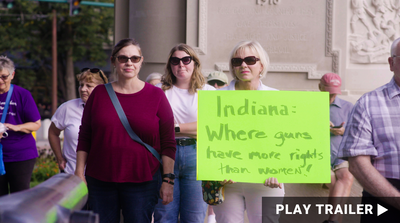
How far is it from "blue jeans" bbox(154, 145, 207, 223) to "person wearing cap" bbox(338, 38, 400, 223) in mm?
1210

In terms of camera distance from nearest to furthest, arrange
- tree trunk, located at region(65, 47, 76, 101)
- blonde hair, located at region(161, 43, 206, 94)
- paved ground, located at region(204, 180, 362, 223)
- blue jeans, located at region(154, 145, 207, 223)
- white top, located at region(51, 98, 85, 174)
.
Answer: blue jeans, located at region(154, 145, 207, 223), blonde hair, located at region(161, 43, 206, 94), white top, located at region(51, 98, 85, 174), paved ground, located at region(204, 180, 362, 223), tree trunk, located at region(65, 47, 76, 101)

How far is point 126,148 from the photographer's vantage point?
256cm

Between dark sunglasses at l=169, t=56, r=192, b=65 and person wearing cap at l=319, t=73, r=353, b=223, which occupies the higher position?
dark sunglasses at l=169, t=56, r=192, b=65

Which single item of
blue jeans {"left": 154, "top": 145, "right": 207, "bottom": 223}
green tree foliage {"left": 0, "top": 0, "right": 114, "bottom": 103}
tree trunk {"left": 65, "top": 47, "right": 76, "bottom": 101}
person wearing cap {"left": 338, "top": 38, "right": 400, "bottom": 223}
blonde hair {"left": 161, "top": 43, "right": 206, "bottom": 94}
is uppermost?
green tree foliage {"left": 0, "top": 0, "right": 114, "bottom": 103}

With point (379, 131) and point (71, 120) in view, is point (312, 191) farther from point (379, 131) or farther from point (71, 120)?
point (379, 131)

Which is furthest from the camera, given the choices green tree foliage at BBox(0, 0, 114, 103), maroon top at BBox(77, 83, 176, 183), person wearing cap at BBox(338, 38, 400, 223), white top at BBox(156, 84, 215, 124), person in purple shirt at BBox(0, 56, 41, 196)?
green tree foliage at BBox(0, 0, 114, 103)

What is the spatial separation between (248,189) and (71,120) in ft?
5.76

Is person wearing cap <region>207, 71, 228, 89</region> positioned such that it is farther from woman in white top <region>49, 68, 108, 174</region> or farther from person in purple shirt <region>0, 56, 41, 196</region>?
person in purple shirt <region>0, 56, 41, 196</region>

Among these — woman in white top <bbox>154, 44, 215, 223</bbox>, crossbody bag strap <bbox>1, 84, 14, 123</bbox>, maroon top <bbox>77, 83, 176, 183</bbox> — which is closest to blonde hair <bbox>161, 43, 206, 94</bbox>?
woman in white top <bbox>154, 44, 215, 223</bbox>

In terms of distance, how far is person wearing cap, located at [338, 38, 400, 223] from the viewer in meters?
2.14

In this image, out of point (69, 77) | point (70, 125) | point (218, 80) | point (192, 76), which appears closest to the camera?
point (192, 76)

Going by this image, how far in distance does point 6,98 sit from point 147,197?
2002 mm

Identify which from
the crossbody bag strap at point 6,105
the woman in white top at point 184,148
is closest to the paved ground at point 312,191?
the woman in white top at point 184,148

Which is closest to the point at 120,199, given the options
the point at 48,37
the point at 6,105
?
the point at 6,105
